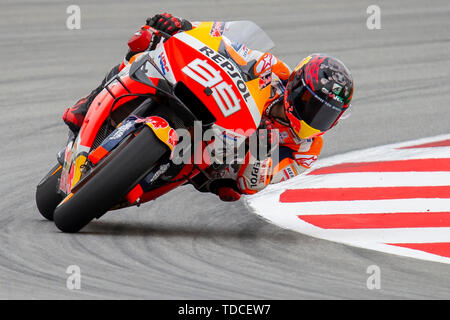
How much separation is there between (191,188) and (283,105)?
1605mm

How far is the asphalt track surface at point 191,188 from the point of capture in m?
6.02

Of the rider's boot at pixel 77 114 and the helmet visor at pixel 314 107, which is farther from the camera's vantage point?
the rider's boot at pixel 77 114

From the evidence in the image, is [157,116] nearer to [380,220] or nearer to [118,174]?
[118,174]

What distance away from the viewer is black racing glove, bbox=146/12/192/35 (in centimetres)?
716

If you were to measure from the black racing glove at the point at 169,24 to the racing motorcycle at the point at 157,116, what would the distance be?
47 millimetres

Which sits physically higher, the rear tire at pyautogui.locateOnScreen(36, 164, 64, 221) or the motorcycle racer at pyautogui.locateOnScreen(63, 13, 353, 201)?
the motorcycle racer at pyautogui.locateOnScreen(63, 13, 353, 201)

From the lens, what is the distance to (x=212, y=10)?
14.7 metres

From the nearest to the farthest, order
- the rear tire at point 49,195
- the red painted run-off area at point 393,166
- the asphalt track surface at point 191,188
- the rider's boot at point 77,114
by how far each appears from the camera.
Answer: the asphalt track surface at point 191,188, the rider's boot at point 77,114, the rear tire at point 49,195, the red painted run-off area at point 393,166

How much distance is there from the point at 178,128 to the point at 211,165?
18.4 inches

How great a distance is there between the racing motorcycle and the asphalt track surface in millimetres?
338
